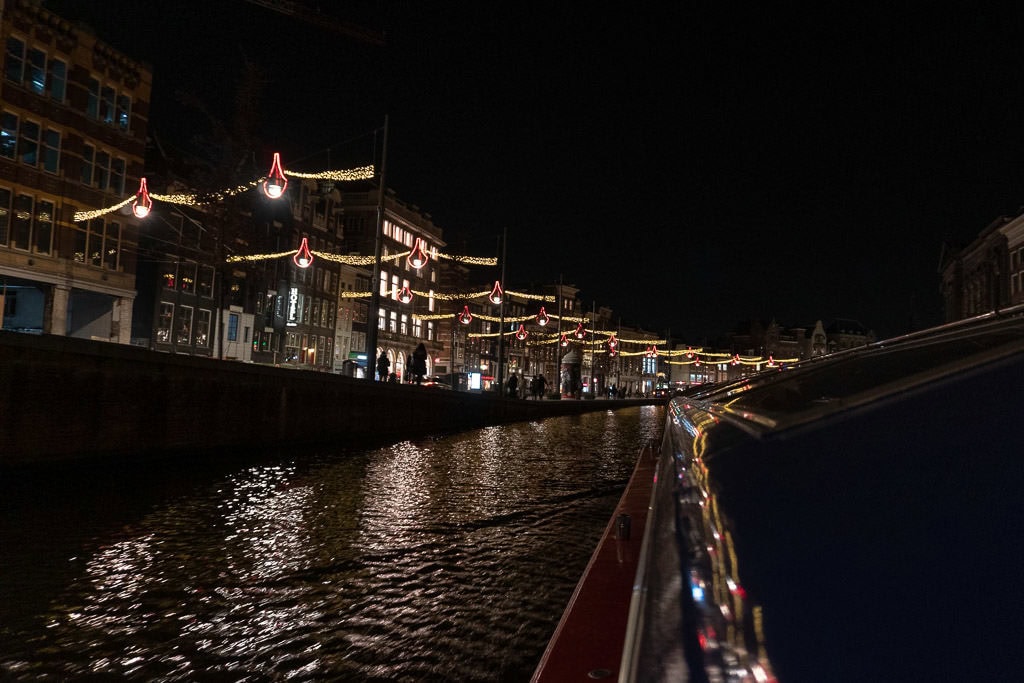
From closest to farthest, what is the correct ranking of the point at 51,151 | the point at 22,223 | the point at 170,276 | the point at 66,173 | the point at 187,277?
the point at 22,223 < the point at 51,151 < the point at 66,173 < the point at 170,276 < the point at 187,277

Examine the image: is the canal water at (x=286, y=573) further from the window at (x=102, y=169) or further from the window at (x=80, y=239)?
the window at (x=102, y=169)

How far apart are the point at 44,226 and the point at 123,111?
659cm

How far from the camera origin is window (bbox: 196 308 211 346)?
3762cm

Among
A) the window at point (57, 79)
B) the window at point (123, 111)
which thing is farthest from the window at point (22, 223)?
the window at point (123, 111)

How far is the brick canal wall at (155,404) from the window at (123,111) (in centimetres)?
1982

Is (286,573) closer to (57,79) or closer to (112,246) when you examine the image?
(57,79)

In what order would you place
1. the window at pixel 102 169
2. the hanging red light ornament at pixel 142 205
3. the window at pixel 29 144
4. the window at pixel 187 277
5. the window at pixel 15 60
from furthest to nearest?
the window at pixel 187 277 < the window at pixel 102 169 < the window at pixel 29 144 < the window at pixel 15 60 < the hanging red light ornament at pixel 142 205

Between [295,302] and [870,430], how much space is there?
47481mm

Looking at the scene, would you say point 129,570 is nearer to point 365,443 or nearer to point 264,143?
point 365,443

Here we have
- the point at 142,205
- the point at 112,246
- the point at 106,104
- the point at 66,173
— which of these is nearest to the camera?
the point at 142,205

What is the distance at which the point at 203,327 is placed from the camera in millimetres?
38094

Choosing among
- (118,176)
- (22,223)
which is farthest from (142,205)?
(118,176)

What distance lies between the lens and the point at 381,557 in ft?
16.7

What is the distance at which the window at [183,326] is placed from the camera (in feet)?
118
